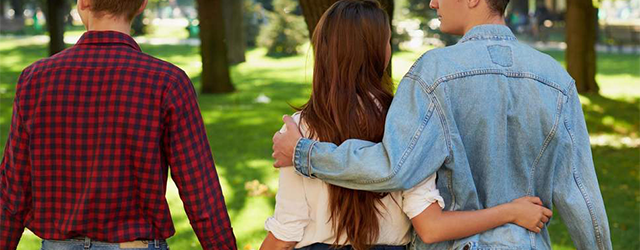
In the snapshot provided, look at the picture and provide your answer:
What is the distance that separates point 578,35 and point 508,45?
14.5m

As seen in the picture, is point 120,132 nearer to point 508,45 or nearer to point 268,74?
point 508,45

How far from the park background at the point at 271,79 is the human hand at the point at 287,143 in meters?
0.41

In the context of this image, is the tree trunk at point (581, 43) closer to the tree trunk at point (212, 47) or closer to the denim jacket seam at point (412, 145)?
the tree trunk at point (212, 47)

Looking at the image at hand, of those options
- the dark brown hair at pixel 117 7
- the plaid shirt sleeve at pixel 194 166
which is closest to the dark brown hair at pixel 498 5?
the plaid shirt sleeve at pixel 194 166

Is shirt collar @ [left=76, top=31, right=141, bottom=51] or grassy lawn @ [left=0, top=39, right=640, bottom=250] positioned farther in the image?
grassy lawn @ [left=0, top=39, right=640, bottom=250]

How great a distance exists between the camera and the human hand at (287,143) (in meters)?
2.96

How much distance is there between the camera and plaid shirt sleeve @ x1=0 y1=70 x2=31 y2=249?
3018 mm

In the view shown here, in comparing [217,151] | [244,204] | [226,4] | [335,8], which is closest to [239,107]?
[217,151]

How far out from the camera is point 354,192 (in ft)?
9.83

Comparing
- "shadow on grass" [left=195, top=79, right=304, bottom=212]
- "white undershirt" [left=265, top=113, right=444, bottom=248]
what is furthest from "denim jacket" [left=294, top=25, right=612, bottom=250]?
"shadow on grass" [left=195, top=79, right=304, bottom=212]

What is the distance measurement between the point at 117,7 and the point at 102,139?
1.40 ft

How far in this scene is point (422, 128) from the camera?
2811 millimetres

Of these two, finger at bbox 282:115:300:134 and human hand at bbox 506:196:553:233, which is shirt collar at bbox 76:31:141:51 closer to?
finger at bbox 282:115:300:134

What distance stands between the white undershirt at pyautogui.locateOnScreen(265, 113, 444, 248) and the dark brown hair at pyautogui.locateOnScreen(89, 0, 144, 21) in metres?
0.63
